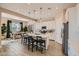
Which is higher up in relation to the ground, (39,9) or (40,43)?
(39,9)

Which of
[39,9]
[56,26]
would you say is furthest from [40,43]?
[39,9]

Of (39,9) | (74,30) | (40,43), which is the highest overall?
(39,9)

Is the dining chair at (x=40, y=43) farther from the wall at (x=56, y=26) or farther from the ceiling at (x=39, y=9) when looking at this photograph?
the ceiling at (x=39, y=9)

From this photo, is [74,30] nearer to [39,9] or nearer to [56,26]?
[56,26]

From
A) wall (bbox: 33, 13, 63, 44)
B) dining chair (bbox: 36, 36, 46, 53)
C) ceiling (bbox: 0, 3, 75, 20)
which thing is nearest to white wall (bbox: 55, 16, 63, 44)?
wall (bbox: 33, 13, 63, 44)

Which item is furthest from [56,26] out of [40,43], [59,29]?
[40,43]

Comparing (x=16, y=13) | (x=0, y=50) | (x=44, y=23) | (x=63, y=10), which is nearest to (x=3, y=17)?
(x=16, y=13)

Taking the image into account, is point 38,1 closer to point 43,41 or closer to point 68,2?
point 68,2

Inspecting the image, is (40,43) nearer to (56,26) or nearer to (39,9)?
(56,26)

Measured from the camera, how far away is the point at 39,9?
2664 mm

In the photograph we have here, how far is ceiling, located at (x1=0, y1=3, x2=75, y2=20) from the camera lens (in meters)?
2.62

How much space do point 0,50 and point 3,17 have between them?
25.8 inches

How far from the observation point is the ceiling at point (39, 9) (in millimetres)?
2623

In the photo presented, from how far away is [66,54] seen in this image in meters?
2.65
